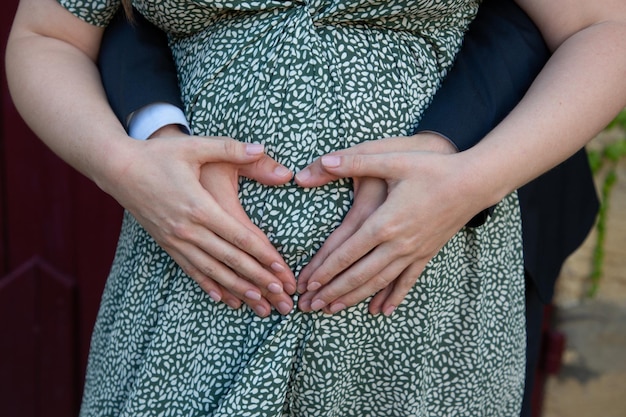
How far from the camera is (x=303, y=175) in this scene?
42.4 inches

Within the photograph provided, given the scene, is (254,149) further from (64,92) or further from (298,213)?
(64,92)

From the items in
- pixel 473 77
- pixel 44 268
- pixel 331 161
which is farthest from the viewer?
pixel 44 268

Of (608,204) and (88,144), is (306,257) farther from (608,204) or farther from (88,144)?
(608,204)

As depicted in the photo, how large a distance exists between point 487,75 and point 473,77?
1.0 inches

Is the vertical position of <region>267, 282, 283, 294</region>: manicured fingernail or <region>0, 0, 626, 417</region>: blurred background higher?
<region>267, 282, 283, 294</region>: manicured fingernail

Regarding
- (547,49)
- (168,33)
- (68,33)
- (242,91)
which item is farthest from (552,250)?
(68,33)

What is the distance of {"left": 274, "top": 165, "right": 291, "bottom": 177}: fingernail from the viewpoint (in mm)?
1073

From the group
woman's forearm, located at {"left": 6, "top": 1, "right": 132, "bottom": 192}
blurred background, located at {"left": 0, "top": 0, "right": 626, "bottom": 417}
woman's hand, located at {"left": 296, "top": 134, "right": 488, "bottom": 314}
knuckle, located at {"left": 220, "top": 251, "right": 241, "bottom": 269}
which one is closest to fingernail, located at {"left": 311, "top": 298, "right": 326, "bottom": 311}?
woman's hand, located at {"left": 296, "top": 134, "right": 488, "bottom": 314}

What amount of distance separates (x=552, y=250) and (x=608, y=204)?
30.1 inches

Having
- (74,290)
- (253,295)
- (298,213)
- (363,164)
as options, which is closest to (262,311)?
(253,295)

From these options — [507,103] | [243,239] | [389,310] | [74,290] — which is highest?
[507,103]

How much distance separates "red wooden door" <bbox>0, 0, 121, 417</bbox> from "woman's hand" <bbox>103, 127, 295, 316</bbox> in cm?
115

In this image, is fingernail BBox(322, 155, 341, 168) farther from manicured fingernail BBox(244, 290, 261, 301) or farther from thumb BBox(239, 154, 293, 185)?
manicured fingernail BBox(244, 290, 261, 301)

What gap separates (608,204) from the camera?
2.10 m
